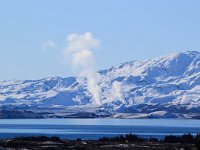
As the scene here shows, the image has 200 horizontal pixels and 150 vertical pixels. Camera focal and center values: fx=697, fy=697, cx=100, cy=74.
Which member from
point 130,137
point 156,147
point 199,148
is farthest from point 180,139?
point 199,148

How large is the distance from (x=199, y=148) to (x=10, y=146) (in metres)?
40.4

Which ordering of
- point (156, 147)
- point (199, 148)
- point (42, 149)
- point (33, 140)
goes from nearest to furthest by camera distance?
point (199, 148)
point (42, 149)
point (156, 147)
point (33, 140)

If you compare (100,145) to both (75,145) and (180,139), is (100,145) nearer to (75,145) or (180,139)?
(75,145)

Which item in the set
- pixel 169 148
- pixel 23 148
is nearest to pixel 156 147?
pixel 169 148

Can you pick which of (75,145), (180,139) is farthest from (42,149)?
(180,139)

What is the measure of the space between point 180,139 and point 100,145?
3041 centimetres

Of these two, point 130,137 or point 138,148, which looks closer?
point 138,148

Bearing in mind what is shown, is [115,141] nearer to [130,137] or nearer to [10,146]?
[130,137]

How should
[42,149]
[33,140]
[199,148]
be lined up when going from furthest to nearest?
[33,140] → [42,149] → [199,148]

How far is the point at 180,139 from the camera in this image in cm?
17675

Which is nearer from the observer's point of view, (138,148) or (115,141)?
(138,148)

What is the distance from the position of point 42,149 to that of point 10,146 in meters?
10.1

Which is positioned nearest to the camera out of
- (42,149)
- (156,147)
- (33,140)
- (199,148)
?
(199,148)

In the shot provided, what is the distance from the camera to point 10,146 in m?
146
